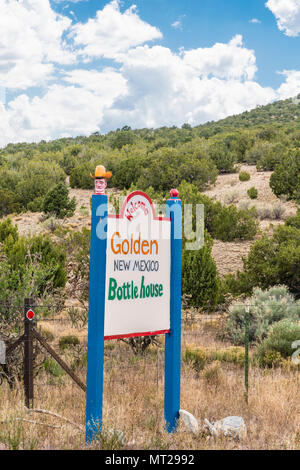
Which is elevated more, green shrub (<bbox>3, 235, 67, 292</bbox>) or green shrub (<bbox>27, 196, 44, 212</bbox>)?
green shrub (<bbox>27, 196, 44, 212</bbox>)

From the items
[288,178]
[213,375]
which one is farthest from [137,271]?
[288,178]

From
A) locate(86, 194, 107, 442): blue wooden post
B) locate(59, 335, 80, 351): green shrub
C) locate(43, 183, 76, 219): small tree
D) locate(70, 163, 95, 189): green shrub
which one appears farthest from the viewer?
locate(70, 163, 95, 189): green shrub

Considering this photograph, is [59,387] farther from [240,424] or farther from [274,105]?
[274,105]

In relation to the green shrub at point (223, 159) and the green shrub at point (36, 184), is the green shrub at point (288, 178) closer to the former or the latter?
the green shrub at point (223, 159)

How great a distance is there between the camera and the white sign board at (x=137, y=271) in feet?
16.3

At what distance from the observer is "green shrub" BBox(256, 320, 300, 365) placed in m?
8.95

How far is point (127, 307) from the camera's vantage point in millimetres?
5113

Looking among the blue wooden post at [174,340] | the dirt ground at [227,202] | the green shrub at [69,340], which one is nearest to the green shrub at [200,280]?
the dirt ground at [227,202]

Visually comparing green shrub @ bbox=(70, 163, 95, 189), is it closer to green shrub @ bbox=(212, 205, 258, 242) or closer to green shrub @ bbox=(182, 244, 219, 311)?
green shrub @ bbox=(212, 205, 258, 242)

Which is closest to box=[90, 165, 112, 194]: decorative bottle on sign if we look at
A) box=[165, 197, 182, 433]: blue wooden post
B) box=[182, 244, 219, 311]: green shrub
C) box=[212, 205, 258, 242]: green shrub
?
box=[165, 197, 182, 433]: blue wooden post

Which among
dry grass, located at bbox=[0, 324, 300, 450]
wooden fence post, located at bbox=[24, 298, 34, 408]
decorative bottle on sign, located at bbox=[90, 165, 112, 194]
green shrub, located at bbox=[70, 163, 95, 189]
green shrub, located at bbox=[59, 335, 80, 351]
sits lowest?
dry grass, located at bbox=[0, 324, 300, 450]

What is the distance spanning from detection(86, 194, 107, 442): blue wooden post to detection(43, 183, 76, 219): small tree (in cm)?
2446

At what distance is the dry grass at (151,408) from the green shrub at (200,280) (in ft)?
21.1
